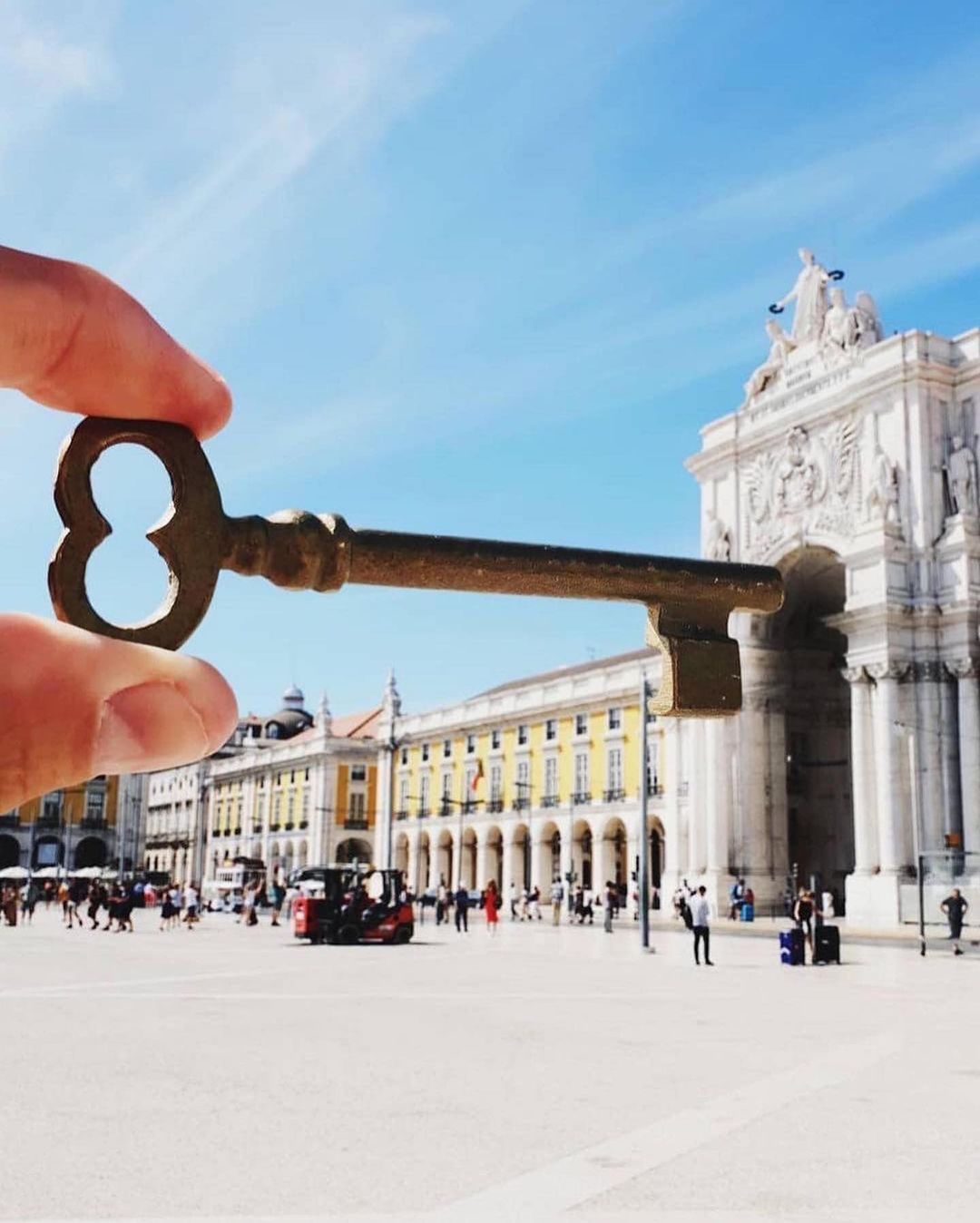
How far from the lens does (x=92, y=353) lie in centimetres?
214

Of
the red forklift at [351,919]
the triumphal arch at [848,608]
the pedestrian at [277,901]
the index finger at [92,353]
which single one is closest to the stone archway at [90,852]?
the pedestrian at [277,901]

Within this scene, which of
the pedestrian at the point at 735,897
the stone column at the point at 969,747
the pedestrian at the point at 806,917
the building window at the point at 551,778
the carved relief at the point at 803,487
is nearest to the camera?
the pedestrian at the point at 806,917

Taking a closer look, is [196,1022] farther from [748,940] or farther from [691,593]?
[748,940]

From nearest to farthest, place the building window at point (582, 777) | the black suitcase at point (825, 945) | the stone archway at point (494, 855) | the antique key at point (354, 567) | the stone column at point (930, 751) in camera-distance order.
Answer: the antique key at point (354, 567) < the black suitcase at point (825, 945) < the stone column at point (930, 751) < the building window at point (582, 777) < the stone archway at point (494, 855)

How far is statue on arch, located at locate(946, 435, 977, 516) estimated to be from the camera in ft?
133

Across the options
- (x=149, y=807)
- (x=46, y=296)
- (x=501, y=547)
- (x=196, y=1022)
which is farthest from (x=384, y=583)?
(x=149, y=807)

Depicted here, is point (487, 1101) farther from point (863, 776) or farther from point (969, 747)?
point (863, 776)

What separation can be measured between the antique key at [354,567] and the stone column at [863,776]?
38.9m

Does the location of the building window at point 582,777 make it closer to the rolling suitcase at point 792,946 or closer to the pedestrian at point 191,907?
the pedestrian at point 191,907

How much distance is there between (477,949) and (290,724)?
97995 millimetres

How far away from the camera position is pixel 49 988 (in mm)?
18750

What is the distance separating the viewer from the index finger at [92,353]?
2.03 m

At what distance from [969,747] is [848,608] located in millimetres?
5500

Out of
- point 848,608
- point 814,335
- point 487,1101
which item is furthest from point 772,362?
→ point 487,1101
